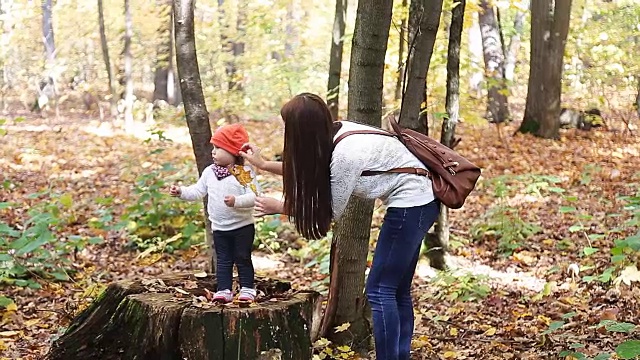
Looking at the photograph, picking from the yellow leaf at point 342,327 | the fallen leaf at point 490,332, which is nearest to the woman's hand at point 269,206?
the yellow leaf at point 342,327

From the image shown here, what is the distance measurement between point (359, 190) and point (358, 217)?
792 millimetres

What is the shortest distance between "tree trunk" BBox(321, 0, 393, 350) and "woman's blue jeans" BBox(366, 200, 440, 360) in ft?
2.21

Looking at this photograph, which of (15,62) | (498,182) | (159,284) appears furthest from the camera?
(15,62)

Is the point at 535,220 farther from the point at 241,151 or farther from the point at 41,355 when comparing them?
the point at 41,355

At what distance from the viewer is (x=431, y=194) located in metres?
3.78

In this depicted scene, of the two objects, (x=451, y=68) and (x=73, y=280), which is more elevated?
(x=451, y=68)

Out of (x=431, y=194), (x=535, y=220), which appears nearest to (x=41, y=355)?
(x=431, y=194)

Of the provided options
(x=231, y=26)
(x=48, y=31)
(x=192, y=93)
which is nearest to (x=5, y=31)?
(x=48, y=31)

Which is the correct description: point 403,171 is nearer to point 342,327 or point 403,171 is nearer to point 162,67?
point 342,327

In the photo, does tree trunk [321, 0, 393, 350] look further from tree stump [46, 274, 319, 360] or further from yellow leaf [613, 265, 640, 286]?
yellow leaf [613, 265, 640, 286]

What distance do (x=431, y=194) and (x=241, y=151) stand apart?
117cm

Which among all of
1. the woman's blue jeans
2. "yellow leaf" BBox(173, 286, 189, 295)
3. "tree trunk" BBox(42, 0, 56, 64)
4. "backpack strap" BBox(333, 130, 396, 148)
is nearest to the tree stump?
"yellow leaf" BBox(173, 286, 189, 295)

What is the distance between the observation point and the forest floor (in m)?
5.11

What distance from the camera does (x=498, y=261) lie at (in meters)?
7.29
